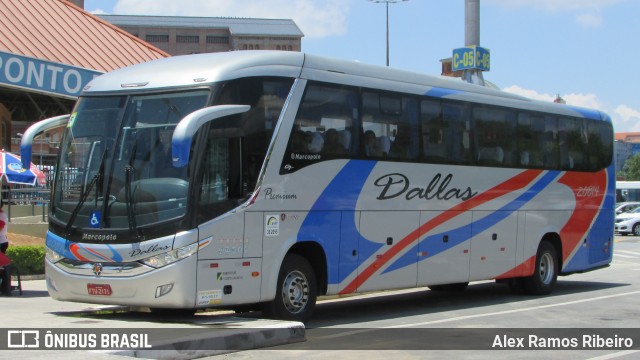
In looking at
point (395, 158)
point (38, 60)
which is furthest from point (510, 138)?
point (38, 60)

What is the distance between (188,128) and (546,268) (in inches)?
423

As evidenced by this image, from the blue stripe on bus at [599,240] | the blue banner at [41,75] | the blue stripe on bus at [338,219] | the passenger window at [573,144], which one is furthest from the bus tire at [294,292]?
the blue banner at [41,75]

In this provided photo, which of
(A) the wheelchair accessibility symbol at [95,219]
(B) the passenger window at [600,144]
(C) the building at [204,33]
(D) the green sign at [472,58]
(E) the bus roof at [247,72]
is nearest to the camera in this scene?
(A) the wheelchair accessibility symbol at [95,219]

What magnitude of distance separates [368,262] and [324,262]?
103cm

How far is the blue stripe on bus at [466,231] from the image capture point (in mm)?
15062

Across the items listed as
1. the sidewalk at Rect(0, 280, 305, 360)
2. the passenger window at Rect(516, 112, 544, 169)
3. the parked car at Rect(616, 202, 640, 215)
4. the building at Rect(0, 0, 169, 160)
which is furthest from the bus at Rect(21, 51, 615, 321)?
the parked car at Rect(616, 202, 640, 215)

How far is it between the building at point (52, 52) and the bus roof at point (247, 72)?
8783 mm

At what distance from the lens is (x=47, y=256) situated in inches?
491

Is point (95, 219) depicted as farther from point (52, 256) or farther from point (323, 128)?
point (323, 128)

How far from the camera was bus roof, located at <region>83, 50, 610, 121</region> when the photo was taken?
12.1 metres

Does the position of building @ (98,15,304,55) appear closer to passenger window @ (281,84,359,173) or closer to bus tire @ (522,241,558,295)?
bus tire @ (522,241,558,295)

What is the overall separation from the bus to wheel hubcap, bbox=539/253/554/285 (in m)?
2.15

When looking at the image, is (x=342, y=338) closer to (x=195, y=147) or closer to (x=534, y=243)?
(x=195, y=147)

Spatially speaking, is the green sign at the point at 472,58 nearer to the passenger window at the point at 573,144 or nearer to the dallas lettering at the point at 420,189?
the passenger window at the point at 573,144
